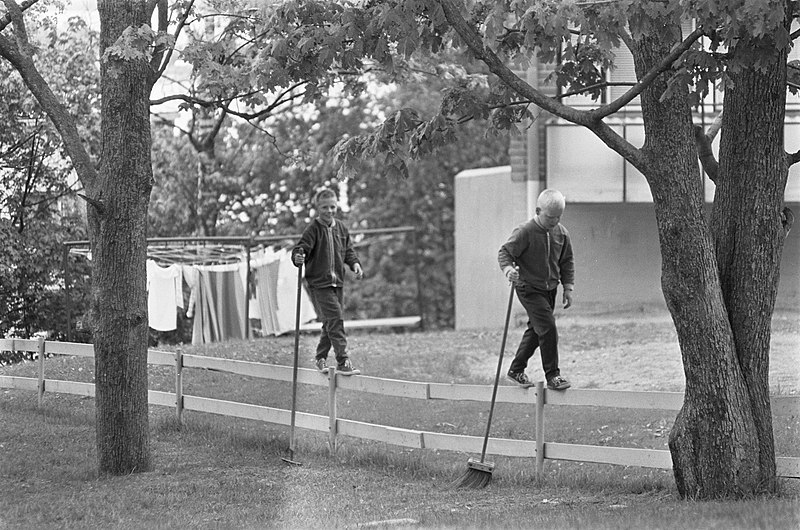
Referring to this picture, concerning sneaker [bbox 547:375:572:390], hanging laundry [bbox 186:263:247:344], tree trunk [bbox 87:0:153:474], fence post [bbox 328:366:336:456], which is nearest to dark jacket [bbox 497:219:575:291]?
sneaker [bbox 547:375:572:390]

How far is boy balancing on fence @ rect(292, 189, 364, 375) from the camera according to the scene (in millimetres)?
10945

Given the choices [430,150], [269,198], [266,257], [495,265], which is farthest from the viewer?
[269,198]

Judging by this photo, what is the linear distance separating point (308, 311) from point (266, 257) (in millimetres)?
1412

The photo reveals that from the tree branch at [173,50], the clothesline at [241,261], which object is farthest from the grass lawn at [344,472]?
the clothesline at [241,261]

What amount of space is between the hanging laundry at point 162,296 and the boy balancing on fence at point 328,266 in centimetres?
623

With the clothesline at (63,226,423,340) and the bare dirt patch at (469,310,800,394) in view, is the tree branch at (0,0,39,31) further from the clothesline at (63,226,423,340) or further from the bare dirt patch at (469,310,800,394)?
the clothesline at (63,226,423,340)

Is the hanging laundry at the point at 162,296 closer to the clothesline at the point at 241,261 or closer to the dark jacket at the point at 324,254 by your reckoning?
the clothesline at the point at 241,261

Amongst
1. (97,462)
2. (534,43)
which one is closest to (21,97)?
(97,462)

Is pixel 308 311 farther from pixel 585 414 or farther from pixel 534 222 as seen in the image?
pixel 534 222

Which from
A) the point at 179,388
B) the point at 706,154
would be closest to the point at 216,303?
the point at 179,388

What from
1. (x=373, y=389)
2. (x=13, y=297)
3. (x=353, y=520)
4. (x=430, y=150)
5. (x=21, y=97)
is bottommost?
(x=353, y=520)

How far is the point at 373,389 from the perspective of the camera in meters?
9.66

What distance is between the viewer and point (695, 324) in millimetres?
7473

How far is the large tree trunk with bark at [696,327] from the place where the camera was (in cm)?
740
